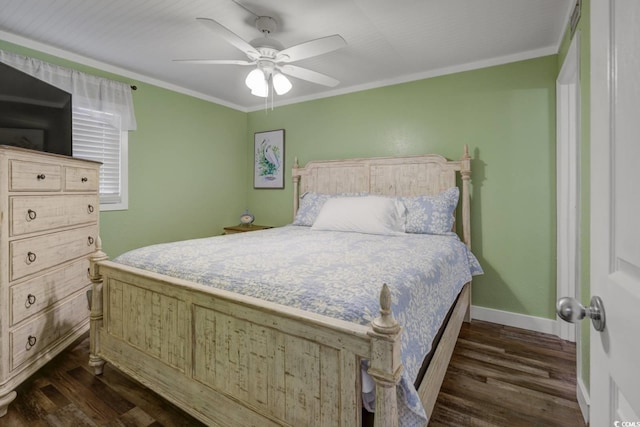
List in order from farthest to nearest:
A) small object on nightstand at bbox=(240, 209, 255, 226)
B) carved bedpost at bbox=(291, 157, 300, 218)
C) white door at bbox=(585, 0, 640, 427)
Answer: small object on nightstand at bbox=(240, 209, 255, 226), carved bedpost at bbox=(291, 157, 300, 218), white door at bbox=(585, 0, 640, 427)

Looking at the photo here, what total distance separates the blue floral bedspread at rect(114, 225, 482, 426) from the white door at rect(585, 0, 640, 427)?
573 mm

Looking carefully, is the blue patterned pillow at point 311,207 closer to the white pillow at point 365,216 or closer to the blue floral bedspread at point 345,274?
the white pillow at point 365,216

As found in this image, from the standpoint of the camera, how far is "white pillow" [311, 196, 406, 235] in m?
2.68

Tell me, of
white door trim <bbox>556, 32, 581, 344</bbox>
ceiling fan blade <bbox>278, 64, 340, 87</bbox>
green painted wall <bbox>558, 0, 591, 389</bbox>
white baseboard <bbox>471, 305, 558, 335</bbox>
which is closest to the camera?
green painted wall <bbox>558, 0, 591, 389</bbox>

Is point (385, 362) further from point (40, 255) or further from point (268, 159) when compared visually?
point (268, 159)

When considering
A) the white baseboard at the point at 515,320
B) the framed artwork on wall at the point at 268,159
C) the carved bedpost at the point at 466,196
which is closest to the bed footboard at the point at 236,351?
the carved bedpost at the point at 466,196

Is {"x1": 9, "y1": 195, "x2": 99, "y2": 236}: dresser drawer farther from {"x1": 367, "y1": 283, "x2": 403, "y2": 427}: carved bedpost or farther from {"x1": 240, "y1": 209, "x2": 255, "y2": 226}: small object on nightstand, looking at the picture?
{"x1": 367, "y1": 283, "x2": 403, "y2": 427}: carved bedpost

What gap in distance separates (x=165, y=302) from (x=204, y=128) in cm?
280

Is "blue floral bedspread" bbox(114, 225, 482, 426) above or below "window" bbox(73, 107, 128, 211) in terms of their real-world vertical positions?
below

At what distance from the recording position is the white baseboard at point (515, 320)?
2617mm

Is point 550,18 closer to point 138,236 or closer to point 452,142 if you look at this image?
point 452,142

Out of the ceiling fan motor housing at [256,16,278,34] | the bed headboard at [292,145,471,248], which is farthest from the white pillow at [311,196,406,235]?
the ceiling fan motor housing at [256,16,278,34]

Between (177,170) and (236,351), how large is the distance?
2810mm

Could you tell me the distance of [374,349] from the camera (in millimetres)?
971
